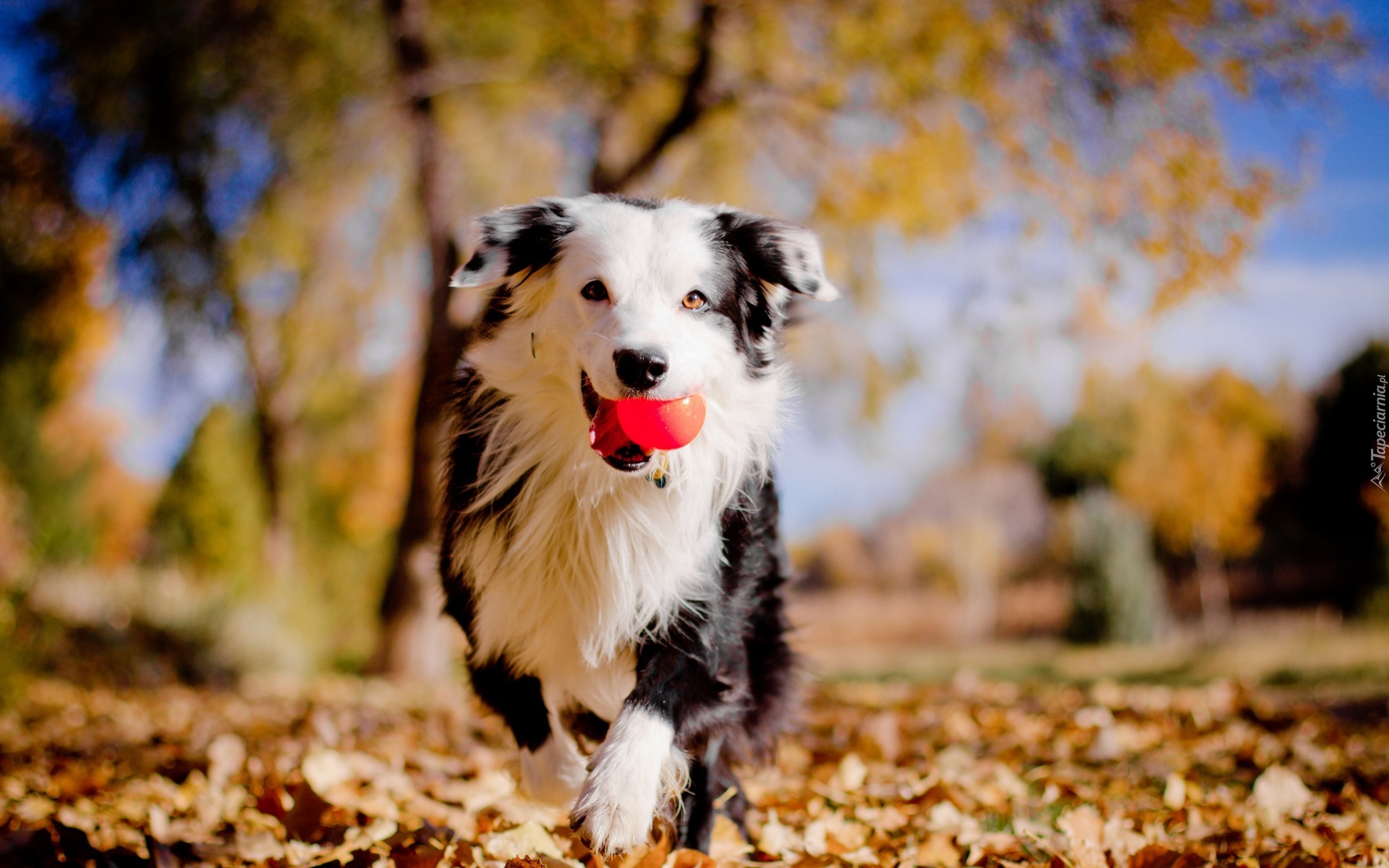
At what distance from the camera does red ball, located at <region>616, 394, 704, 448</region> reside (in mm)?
2006

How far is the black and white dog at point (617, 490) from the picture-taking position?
215 centimetres

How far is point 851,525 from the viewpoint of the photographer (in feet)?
106

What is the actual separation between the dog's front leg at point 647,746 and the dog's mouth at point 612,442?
437mm

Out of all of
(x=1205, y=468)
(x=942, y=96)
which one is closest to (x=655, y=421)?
(x=942, y=96)

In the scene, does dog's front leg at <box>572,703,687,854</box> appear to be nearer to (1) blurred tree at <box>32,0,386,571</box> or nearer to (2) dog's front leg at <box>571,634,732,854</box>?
(2) dog's front leg at <box>571,634,732,854</box>

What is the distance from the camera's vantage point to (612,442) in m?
2.09

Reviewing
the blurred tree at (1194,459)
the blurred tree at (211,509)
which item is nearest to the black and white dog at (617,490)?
the blurred tree at (211,509)

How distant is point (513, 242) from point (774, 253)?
2.24 ft

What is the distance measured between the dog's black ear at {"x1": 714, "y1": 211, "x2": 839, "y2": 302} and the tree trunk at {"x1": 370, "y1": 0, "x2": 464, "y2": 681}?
16.9 ft

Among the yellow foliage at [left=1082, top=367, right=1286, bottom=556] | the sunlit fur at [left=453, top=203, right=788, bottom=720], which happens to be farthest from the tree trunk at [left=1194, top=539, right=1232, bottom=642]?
the sunlit fur at [left=453, top=203, right=788, bottom=720]

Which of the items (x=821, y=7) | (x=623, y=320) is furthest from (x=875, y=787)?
(x=821, y=7)

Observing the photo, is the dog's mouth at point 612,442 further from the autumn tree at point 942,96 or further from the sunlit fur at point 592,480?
the autumn tree at point 942,96

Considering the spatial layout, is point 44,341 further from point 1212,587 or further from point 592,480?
point 1212,587

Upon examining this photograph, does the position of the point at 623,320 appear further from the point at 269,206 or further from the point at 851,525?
the point at 851,525
